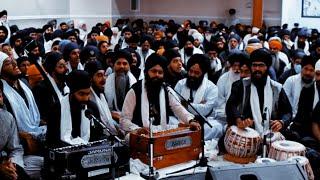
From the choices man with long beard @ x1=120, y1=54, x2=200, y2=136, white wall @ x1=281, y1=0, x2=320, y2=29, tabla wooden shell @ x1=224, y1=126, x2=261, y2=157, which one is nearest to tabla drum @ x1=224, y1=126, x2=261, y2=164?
tabla wooden shell @ x1=224, y1=126, x2=261, y2=157

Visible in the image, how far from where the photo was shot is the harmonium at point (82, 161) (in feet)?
12.4

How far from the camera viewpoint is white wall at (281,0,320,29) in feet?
48.4

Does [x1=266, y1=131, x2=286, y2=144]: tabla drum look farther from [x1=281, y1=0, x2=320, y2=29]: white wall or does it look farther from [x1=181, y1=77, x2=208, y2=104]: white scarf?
[x1=281, y1=0, x2=320, y2=29]: white wall

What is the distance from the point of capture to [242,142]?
4605 millimetres

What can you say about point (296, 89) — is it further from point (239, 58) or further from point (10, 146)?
point (10, 146)

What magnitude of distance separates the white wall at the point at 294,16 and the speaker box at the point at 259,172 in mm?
12462

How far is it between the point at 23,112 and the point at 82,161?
3.67ft

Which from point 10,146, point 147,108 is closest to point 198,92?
point 147,108

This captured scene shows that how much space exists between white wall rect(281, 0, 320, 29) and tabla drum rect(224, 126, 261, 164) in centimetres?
1080

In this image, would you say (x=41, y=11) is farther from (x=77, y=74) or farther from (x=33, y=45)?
(x=77, y=74)

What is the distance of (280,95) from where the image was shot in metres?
5.16

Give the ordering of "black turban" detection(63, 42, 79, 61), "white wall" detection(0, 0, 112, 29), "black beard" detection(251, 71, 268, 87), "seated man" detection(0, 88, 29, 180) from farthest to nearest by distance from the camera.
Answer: "white wall" detection(0, 0, 112, 29)
"black turban" detection(63, 42, 79, 61)
"black beard" detection(251, 71, 268, 87)
"seated man" detection(0, 88, 29, 180)

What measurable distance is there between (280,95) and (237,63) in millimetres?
976

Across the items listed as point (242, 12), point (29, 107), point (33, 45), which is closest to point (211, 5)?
point (242, 12)
